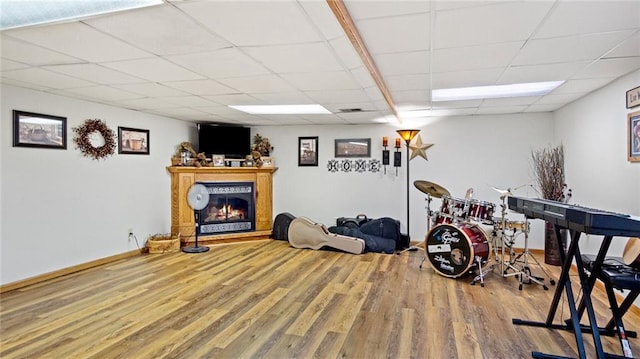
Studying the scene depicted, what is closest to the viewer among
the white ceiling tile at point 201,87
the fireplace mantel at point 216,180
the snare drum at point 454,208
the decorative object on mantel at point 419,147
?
the white ceiling tile at point 201,87

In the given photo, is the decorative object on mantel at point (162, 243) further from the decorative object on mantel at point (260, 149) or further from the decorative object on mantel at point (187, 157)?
the decorative object on mantel at point (260, 149)

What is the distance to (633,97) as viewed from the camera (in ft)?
10.2

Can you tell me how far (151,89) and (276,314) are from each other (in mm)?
2810

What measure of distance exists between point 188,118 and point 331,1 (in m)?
4.71

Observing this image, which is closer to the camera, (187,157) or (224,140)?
(187,157)

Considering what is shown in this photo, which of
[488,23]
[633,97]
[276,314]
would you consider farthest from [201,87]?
[633,97]

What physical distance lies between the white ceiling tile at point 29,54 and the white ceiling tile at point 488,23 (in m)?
2.91

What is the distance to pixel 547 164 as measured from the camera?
5.02m

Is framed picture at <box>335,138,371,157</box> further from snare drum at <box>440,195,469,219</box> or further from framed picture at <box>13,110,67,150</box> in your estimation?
framed picture at <box>13,110,67,150</box>

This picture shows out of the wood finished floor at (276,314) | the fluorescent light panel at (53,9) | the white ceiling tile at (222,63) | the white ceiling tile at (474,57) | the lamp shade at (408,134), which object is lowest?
the wood finished floor at (276,314)

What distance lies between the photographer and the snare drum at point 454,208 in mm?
4363

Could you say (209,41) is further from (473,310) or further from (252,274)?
(473,310)

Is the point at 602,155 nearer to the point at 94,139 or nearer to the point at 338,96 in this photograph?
the point at 338,96

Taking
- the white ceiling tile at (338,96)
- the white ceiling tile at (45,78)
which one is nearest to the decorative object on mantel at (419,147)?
the white ceiling tile at (338,96)
